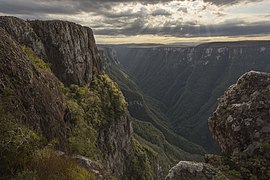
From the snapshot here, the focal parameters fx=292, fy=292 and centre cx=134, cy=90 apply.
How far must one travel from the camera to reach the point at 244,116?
14.1 meters

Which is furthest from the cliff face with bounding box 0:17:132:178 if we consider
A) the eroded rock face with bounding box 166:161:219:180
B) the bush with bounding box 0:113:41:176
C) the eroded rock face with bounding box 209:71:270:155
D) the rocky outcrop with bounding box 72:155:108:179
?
the eroded rock face with bounding box 209:71:270:155

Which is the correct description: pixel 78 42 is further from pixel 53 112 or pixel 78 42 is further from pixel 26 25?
pixel 53 112

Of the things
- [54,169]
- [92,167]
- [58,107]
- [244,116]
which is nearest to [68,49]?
[58,107]

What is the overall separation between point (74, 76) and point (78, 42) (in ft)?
29.8

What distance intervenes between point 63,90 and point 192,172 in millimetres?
43446

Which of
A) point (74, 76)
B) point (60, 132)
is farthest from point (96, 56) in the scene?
point (60, 132)

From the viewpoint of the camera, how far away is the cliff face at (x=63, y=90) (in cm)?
1995

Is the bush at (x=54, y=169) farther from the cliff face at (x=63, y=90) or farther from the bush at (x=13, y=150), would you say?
the cliff face at (x=63, y=90)

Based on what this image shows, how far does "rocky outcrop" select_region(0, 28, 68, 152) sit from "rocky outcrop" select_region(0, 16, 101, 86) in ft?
86.8

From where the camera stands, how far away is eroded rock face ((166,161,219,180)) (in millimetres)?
11523

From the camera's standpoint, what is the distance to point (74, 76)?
64.1m

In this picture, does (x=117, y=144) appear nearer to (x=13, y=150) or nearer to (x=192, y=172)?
(x=192, y=172)

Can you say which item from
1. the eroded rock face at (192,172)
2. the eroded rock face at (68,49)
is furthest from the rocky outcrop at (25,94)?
the eroded rock face at (68,49)

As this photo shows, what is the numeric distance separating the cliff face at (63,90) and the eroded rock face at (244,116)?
11080 mm
